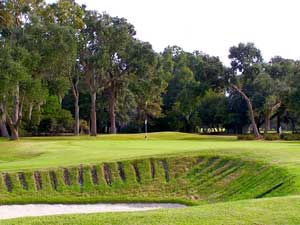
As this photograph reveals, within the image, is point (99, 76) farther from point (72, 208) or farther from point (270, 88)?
point (72, 208)

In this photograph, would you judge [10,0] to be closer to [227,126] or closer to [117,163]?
[117,163]

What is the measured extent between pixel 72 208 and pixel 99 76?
44559mm

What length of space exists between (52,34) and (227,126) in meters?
47.9

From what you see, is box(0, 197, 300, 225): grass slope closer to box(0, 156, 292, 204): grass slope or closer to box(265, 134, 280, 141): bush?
box(0, 156, 292, 204): grass slope

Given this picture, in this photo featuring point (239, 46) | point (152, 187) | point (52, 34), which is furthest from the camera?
point (239, 46)

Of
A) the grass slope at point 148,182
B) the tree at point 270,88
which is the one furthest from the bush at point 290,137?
the grass slope at point 148,182

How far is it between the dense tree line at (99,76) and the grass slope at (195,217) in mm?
35010

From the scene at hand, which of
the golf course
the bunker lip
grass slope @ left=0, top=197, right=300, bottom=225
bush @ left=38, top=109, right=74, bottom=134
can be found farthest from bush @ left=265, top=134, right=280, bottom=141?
grass slope @ left=0, top=197, right=300, bottom=225

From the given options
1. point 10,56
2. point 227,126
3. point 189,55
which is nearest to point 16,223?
point 10,56

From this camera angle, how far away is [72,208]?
21.3 metres

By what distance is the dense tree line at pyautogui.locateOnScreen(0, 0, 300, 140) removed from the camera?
49.4 meters

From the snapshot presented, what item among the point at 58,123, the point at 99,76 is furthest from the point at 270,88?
the point at 58,123

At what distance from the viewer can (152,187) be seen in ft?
78.8

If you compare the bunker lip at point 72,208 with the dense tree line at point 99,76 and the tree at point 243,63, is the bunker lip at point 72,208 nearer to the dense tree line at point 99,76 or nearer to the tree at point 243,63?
the dense tree line at point 99,76
